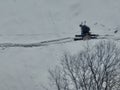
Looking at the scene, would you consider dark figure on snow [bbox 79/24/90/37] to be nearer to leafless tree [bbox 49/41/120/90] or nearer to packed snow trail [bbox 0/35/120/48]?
packed snow trail [bbox 0/35/120/48]

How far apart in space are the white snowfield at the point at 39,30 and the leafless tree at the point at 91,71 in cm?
153

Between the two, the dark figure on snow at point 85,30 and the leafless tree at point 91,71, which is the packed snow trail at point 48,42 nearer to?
the dark figure on snow at point 85,30

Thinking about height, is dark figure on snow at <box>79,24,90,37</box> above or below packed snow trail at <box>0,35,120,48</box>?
above

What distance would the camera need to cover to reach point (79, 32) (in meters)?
26.3

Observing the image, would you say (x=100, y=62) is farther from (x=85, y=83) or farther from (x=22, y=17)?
(x=22, y=17)

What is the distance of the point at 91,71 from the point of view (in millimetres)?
21859

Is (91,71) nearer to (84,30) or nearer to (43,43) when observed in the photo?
(84,30)

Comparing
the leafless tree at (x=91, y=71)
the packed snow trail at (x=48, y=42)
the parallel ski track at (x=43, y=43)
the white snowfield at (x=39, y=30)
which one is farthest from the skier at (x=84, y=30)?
the leafless tree at (x=91, y=71)

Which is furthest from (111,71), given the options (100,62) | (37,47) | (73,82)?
(37,47)

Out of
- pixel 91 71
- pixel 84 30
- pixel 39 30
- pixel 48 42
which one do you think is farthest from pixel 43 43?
pixel 91 71

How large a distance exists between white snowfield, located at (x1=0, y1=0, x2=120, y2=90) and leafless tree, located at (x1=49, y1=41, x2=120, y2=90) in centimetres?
153

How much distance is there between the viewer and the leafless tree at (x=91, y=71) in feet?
70.6

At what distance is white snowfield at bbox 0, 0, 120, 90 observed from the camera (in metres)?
24.5

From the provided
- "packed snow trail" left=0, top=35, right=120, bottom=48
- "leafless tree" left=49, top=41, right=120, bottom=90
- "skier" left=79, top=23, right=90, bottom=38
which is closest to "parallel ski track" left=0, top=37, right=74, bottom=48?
"packed snow trail" left=0, top=35, right=120, bottom=48
